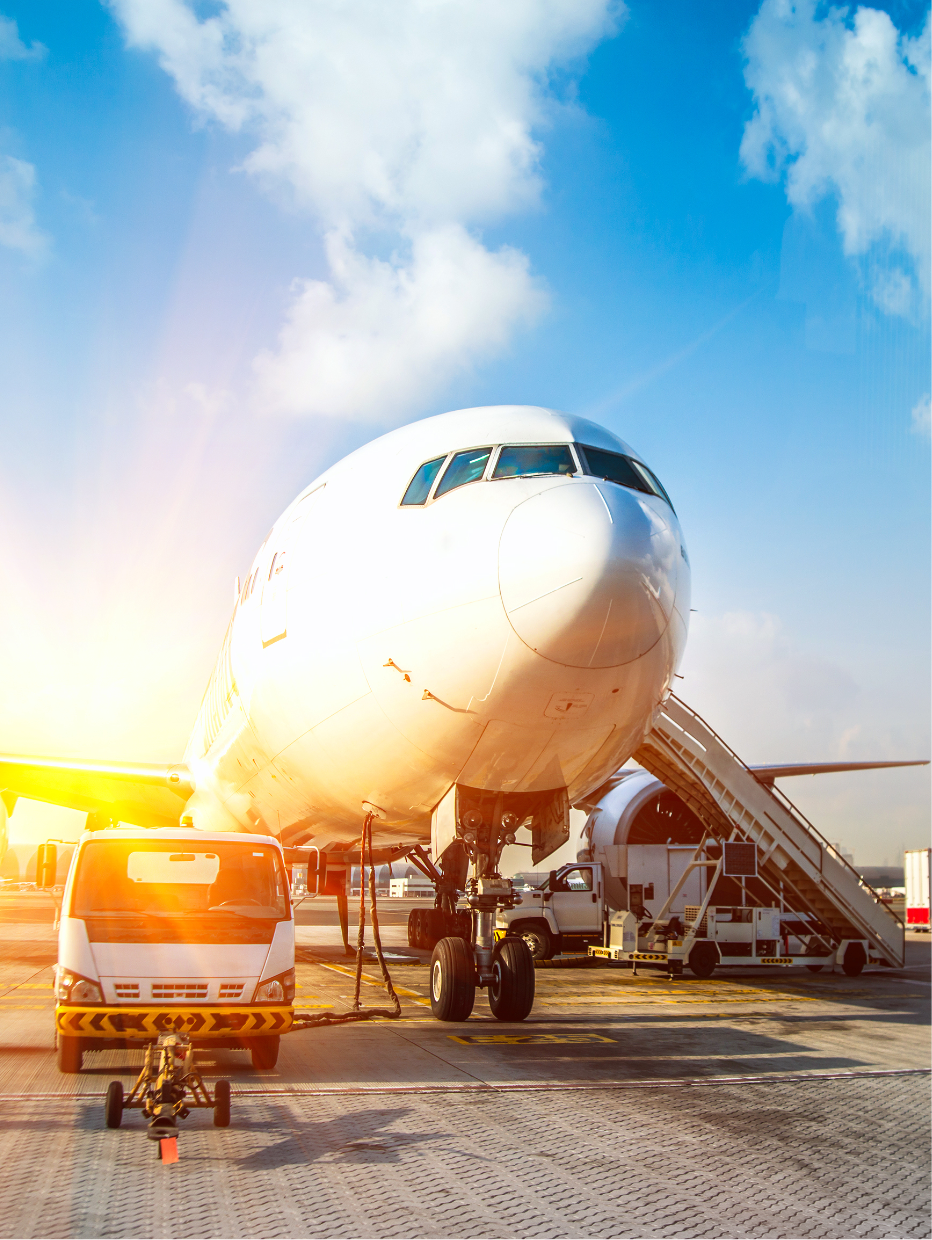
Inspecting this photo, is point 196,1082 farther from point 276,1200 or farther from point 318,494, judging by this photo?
point 318,494

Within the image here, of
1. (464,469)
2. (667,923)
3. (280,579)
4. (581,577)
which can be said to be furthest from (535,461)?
(667,923)

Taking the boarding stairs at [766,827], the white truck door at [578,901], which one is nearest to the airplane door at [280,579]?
the boarding stairs at [766,827]

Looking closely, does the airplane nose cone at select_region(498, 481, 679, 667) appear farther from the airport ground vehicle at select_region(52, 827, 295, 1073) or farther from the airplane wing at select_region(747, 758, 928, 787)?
the airplane wing at select_region(747, 758, 928, 787)

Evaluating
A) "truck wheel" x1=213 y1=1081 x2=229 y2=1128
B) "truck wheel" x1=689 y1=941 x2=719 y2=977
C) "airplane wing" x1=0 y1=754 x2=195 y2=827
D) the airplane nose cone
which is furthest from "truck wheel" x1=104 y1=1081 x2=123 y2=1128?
"truck wheel" x1=689 y1=941 x2=719 y2=977

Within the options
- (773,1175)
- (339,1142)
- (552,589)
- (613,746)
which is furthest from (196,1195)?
(613,746)

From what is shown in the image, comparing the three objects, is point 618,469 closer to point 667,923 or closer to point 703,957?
point 703,957

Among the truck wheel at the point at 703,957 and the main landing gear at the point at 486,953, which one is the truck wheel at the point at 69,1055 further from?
the truck wheel at the point at 703,957

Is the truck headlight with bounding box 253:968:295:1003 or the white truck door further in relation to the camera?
the white truck door

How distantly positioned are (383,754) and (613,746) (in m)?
2.02

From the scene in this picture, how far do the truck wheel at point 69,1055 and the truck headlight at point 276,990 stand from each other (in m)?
1.32

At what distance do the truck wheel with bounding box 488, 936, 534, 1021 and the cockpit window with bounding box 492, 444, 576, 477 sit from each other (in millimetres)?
4409

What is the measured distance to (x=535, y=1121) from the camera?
599cm

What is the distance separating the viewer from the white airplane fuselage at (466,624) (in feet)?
24.2

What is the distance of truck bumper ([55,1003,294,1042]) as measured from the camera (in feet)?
20.8
